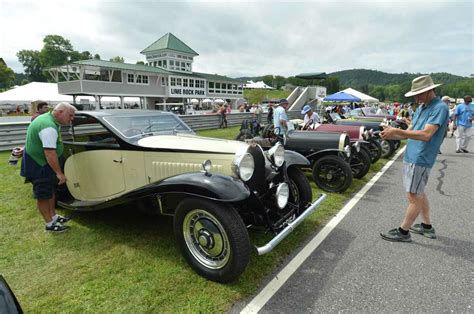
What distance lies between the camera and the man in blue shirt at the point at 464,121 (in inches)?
381

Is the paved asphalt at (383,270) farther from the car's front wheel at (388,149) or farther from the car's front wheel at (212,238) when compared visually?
the car's front wheel at (388,149)

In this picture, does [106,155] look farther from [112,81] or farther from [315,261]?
[112,81]

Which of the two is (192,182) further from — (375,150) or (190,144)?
(375,150)

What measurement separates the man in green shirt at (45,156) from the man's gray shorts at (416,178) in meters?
4.27

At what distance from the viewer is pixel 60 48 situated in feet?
217

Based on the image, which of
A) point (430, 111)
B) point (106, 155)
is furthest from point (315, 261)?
point (106, 155)

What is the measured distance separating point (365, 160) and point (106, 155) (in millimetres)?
5418

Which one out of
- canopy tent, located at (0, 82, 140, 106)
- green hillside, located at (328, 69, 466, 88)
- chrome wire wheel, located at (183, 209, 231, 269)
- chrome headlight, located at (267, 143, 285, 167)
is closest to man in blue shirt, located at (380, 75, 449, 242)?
chrome headlight, located at (267, 143, 285, 167)

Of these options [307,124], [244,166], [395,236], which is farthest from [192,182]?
[307,124]

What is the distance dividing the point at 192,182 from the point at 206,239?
1.93 feet

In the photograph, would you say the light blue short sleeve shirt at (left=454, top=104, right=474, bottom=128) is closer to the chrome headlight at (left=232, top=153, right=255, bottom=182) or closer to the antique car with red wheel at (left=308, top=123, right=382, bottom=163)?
the antique car with red wheel at (left=308, top=123, right=382, bottom=163)

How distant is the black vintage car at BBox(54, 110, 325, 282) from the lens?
→ 270cm

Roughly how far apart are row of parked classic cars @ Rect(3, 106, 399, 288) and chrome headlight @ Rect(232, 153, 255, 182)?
0.01 m

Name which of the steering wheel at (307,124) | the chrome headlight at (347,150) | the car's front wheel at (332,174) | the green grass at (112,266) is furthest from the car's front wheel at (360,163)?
the green grass at (112,266)
